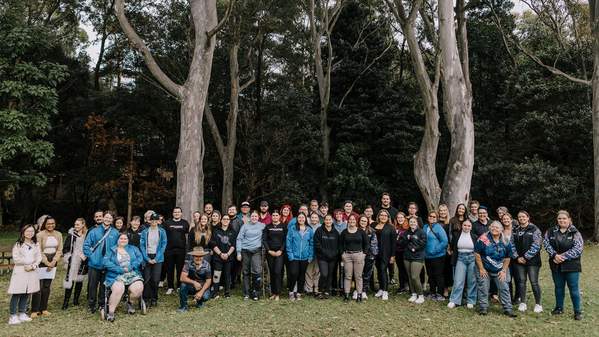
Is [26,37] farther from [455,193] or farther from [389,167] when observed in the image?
[389,167]

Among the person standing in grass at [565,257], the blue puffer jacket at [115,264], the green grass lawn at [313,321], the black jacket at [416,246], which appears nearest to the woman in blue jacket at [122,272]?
the blue puffer jacket at [115,264]

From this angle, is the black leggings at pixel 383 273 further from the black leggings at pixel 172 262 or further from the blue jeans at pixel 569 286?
the black leggings at pixel 172 262

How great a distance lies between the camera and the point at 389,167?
2166cm

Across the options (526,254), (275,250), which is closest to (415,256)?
(526,254)

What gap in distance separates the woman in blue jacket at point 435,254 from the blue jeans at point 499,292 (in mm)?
802

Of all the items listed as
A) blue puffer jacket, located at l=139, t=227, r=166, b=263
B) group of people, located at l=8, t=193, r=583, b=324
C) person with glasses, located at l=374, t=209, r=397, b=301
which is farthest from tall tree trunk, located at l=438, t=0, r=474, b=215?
A: blue puffer jacket, located at l=139, t=227, r=166, b=263

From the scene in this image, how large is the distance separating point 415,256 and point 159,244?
444 cm

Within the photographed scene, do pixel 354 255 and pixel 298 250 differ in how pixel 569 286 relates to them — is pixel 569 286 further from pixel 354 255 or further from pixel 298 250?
pixel 298 250

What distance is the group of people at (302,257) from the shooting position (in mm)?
6699

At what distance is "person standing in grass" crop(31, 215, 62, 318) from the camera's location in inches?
274

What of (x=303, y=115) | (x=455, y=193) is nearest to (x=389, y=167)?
(x=303, y=115)

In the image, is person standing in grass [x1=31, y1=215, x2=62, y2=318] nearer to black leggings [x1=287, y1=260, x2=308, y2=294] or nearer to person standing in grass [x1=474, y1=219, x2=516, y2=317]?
black leggings [x1=287, y1=260, x2=308, y2=294]

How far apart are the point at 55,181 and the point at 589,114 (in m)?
26.6

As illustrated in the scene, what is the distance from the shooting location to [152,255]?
7.55 m
